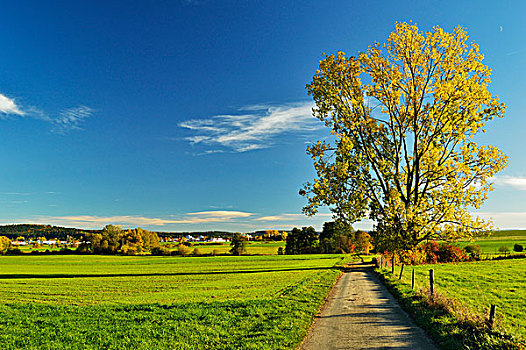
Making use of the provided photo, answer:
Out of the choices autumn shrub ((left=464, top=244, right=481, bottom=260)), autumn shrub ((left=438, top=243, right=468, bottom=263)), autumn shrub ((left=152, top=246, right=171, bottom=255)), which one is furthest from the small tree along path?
autumn shrub ((left=152, top=246, right=171, bottom=255))

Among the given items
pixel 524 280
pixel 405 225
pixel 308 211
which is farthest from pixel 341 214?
pixel 524 280

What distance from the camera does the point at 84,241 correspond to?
131m

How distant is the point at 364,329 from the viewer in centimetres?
1215

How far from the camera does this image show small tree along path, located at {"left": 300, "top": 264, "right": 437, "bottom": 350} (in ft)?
33.7

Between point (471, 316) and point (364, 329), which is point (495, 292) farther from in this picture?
point (364, 329)

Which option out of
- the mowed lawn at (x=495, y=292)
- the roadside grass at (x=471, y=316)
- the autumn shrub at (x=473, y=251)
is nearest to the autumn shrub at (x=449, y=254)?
the autumn shrub at (x=473, y=251)

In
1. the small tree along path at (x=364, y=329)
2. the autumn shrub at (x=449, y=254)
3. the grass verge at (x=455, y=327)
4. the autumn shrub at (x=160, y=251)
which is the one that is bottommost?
the autumn shrub at (x=160, y=251)

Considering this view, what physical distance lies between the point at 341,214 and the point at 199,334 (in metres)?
7.57

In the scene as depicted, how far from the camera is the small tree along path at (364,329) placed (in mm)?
10258

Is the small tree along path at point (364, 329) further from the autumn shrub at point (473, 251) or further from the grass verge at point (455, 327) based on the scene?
the autumn shrub at point (473, 251)

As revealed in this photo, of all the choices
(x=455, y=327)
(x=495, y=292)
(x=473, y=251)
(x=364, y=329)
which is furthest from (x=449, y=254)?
(x=364, y=329)

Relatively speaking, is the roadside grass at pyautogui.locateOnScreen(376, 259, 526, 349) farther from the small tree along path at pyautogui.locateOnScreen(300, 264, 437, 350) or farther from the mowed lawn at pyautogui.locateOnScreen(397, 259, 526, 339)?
the small tree along path at pyautogui.locateOnScreen(300, 264, 437, 350)

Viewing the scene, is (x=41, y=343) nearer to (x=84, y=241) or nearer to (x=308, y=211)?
(x=308, y=211)

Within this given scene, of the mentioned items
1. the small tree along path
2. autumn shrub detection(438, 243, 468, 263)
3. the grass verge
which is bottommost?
autumn shrub detection(438, 243, 468, 263)
